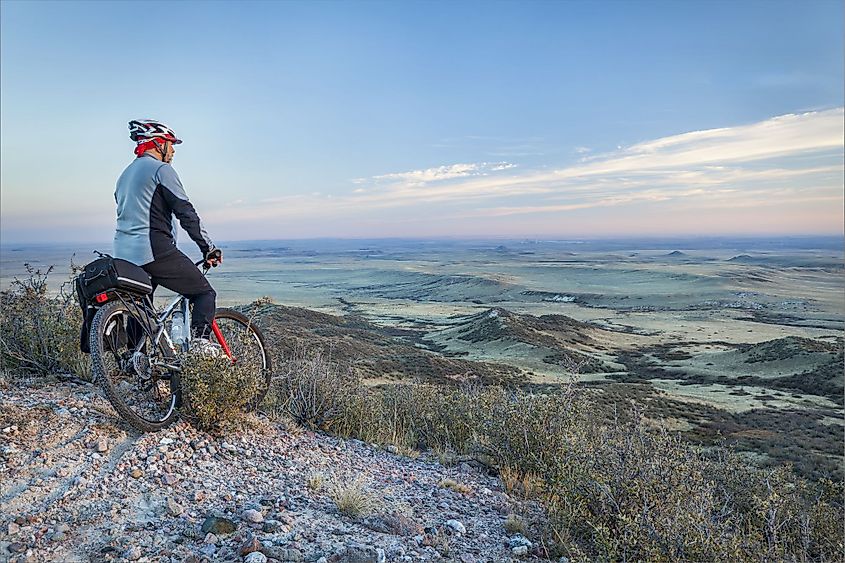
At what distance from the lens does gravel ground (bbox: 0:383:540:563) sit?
3.01 m

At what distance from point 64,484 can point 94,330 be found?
1024mm

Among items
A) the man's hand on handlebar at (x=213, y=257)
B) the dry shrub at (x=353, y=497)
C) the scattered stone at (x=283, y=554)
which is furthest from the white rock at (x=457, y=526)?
the man's hand on handlebar at (x=213, y=257)

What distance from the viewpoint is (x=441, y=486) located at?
459cm

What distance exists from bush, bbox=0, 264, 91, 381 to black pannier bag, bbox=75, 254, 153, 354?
1.86 metres

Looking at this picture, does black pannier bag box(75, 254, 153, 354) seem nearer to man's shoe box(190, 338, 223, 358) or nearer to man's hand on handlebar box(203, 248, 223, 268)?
man's hand on handlebar box(203, 248, 223, 268)

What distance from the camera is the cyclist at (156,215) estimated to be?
4.20 metres

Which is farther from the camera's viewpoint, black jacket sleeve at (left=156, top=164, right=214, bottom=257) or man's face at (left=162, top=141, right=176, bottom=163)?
man's face at (left=162, top=141, right=176, bottom=163)

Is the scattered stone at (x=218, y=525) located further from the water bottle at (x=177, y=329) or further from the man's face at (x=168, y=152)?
the man's face at (x=168, y=152)

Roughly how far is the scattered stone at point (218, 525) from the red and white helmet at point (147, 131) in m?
2.85

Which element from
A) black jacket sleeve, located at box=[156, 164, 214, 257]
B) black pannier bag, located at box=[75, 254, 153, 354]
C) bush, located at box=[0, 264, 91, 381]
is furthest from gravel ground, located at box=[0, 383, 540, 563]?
black jacket sleeve, located at box=[156, 164, 214, 257]

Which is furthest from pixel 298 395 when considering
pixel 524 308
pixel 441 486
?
pixel 524 308

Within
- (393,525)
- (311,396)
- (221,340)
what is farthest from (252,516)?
(311,396)

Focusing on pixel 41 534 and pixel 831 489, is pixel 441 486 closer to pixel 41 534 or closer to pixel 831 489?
pixel 41 534

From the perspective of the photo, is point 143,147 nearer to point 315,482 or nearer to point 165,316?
point 165,316
